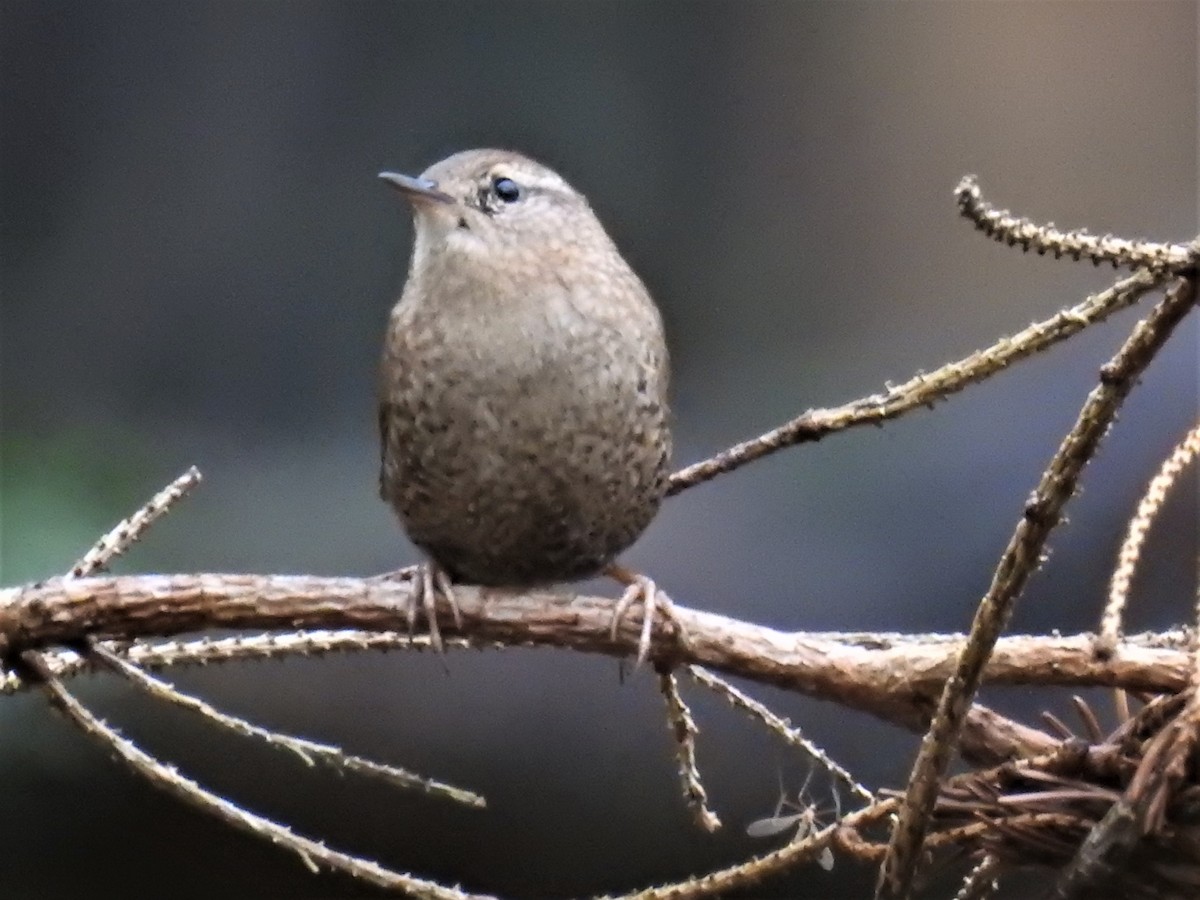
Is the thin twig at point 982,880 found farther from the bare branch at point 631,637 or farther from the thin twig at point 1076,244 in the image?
the thin twig at point 1076,244

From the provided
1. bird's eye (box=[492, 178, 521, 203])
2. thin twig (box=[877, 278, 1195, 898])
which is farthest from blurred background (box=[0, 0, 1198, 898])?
thin twig (box=[877, 278, 1195, 898])

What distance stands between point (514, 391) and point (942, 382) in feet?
1.39

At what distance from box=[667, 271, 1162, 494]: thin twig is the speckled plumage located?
91mm

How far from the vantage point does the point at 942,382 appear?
1068 mm

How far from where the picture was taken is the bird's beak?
140 cm

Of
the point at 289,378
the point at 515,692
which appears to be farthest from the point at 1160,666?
the point at 289,378

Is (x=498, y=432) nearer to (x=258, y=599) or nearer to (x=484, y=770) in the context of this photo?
(x=258, y=599)

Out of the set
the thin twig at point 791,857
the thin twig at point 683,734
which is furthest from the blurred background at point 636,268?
the thin twig at point 791,857

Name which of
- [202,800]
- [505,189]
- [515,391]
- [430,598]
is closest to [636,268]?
[505,189]

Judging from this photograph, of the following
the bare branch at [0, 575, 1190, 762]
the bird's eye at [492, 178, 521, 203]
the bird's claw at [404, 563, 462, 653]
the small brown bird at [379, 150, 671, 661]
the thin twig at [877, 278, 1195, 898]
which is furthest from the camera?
the bird's eye at [492, 178, 521, 203]

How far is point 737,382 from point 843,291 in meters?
0.19

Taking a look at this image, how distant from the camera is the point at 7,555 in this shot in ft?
6.80

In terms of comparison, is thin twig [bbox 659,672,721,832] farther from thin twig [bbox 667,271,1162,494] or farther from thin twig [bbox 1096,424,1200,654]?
thin twig [bbox 1096,424,1200,654]

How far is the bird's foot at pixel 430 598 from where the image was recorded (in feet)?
3.84
